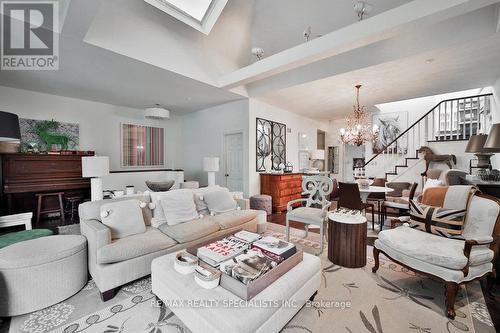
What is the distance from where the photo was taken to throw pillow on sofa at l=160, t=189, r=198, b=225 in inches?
103

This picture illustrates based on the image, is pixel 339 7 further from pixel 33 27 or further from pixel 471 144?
pixel 33 27

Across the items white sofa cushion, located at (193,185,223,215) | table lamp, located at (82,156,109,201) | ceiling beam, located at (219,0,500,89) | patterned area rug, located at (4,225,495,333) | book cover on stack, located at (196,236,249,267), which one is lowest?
patterned area rug, located at (4,225,495,333)

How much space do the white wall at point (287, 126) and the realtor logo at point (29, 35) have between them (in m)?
3.60

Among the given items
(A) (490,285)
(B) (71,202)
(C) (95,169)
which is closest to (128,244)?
(C) (95,169)

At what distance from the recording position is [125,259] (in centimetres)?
196

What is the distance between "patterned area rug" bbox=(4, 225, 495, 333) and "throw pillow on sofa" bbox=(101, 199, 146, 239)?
0.53m

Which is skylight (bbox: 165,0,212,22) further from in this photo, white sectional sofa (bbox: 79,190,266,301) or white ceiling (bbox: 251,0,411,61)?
white sectional sofa (bbox: 79,190,266,301)

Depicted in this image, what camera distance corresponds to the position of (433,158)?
5117 millimetres

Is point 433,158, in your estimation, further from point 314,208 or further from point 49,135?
point 49,135

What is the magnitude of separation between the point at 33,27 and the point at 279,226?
14.9 ft

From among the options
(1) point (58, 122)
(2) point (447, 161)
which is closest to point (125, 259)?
(1) point (58, 122)

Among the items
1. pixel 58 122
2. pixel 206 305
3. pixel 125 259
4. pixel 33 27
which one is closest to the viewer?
pixel 206 305

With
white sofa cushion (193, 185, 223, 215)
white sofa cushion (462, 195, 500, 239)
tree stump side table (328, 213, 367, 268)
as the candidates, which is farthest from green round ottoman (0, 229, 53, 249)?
white sofa cushion (462, 195, 500, 239)

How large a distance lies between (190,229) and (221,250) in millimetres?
830
